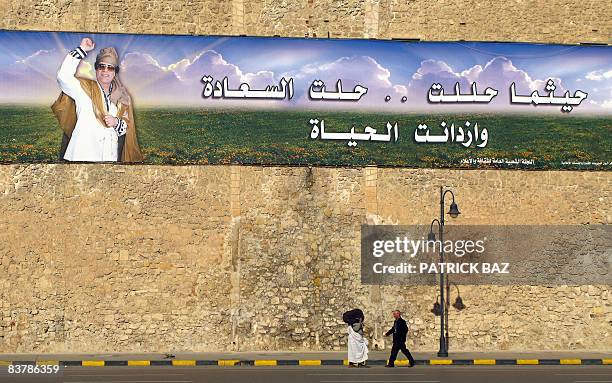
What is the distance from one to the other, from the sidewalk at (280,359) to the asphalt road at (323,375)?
50 centimetres

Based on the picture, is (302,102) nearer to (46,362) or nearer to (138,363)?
(138,363)

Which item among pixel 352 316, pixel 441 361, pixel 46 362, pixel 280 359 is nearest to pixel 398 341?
pixel 441 361

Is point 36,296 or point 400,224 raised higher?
point 400,224

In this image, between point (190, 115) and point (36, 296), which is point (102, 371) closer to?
point (36, 296)

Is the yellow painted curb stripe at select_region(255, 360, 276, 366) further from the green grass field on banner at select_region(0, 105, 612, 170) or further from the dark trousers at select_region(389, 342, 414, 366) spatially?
the green grass field on banner at select_region(0, 105, 612, 170)

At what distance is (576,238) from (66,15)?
36.5 ft

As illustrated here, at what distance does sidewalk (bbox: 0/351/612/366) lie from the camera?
18.9 metres

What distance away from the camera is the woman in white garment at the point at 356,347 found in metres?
18.1

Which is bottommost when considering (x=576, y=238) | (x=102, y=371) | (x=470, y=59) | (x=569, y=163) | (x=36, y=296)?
(x=102, y=371)

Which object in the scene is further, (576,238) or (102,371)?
(576,238)

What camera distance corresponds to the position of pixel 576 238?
70.7 ft

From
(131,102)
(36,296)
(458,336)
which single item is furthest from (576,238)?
(36,296)

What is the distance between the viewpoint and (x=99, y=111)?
2062 cm

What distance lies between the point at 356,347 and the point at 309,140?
15.6 ft
